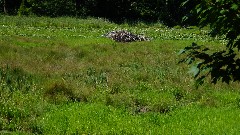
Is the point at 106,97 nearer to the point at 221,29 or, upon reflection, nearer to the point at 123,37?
the point at 221,29

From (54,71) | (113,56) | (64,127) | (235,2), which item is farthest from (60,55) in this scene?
(235,2)

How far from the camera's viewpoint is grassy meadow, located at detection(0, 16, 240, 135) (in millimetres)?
9984

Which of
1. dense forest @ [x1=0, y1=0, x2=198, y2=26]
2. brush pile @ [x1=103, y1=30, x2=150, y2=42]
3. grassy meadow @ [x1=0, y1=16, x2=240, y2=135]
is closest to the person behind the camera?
grassy meadow @ [x1=0, y1=16, x2=240, y2=135]

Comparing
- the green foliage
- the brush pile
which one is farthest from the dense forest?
the green foliage

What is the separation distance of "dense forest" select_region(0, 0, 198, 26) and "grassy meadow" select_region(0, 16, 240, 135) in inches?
1447

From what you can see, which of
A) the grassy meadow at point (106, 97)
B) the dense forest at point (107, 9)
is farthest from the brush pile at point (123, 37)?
the dense forest at point (107, 9)

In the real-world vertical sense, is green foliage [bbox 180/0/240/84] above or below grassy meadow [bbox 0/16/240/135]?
above

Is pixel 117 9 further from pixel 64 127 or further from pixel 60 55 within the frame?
pixel 64 127

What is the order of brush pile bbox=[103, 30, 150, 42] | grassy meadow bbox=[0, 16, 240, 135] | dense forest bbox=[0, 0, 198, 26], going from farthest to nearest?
1. dense forest bbox=[0, 0, 198, 26]
2. brush pile bbox=[103, 30, 150, 42]
3. grassy meadow bbox=[0, 16, 240, 135]

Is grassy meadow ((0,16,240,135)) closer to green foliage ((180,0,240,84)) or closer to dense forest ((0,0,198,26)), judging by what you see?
green foliage ((180,0,240,84))

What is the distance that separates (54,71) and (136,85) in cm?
401

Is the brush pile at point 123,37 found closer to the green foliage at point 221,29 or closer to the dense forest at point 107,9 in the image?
the dense forest at point 107,9

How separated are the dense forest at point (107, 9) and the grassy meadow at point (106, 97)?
36.7 meters

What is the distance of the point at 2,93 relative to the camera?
12.1 meters
